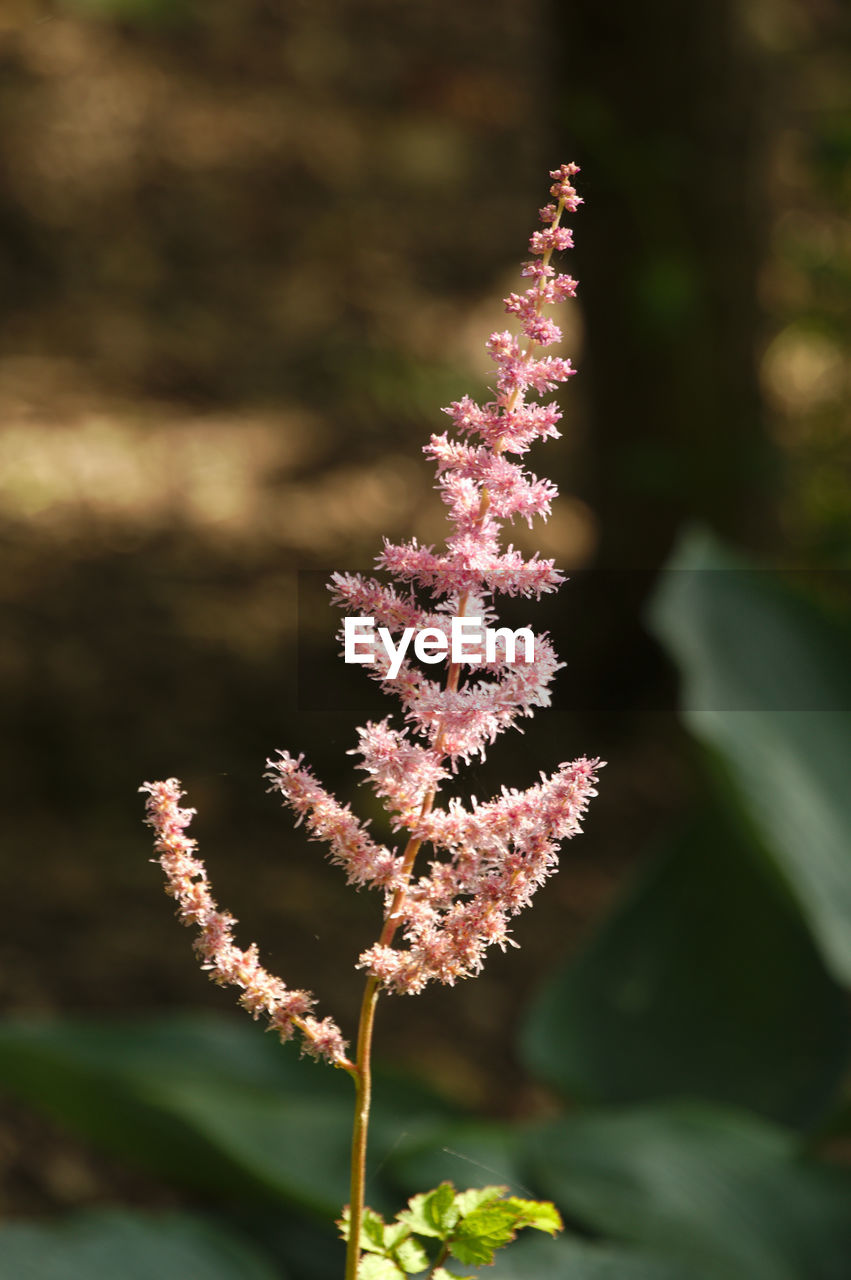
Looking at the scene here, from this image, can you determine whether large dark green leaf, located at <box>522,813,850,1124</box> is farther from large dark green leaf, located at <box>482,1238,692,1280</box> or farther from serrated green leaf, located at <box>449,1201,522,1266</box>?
serrated green leaf, located at <box>449,1201,522,1266</box>

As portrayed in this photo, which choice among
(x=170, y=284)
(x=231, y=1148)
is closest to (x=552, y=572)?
(x=231, y=1148)

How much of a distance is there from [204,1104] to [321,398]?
231 centimetres

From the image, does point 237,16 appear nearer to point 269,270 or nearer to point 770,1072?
point 269,270

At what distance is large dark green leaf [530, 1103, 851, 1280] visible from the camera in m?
1.13

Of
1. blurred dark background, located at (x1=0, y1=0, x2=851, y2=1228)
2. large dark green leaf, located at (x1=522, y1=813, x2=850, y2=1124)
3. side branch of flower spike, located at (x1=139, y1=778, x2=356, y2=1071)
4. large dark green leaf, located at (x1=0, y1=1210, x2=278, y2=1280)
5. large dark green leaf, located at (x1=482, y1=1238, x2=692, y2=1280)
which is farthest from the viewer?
blurred dark background, located at (x1=0, y1=0, x2=851, y2=1228)

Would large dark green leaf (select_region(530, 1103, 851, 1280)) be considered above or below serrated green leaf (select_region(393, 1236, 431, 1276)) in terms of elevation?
above

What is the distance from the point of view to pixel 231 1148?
1.21m

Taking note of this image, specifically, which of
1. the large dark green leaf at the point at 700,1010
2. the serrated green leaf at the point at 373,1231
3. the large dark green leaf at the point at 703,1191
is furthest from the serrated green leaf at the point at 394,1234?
the large dark green leaf at the point at 700,1010

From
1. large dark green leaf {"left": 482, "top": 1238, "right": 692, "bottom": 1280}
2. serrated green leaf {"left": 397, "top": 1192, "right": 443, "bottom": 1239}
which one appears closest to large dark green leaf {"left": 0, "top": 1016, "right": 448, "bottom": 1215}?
large dark green leaf {"left": 482, "top": 1238, "right": 692, "bottom": 1280}

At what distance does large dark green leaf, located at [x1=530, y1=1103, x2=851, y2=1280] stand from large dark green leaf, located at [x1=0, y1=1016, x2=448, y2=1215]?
16 cm

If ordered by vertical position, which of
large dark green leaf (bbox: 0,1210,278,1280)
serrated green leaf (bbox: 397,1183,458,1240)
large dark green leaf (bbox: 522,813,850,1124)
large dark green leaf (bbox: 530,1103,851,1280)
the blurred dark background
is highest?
the blurred dark background

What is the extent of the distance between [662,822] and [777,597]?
3.59 ft

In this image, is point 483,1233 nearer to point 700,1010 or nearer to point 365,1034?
point 365,1034

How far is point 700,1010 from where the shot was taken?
1434mm
